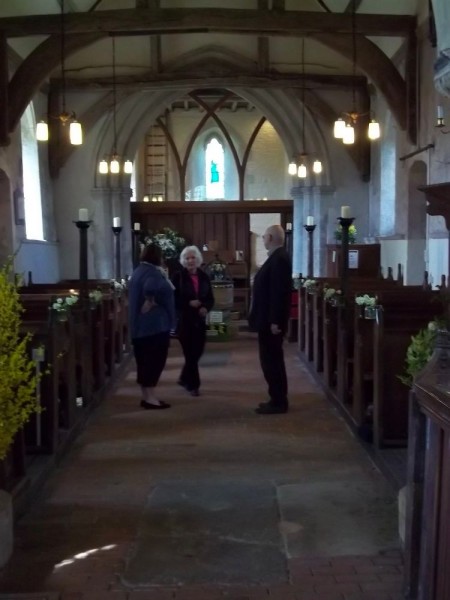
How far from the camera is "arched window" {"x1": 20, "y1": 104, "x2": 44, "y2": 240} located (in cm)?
1455

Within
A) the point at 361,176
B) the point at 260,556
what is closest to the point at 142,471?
the point at 260,556

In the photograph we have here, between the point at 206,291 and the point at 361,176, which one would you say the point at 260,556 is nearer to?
the point at 206,291

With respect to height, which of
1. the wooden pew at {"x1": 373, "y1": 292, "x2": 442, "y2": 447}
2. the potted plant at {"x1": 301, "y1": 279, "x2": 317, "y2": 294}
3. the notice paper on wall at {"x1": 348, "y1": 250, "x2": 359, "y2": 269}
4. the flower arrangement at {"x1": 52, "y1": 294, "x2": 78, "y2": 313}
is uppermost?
the notice paper on wall at {"x1": 348, "y1": 250, "x2": 359, "y2": 269}

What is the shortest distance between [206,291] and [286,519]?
385 centimetres

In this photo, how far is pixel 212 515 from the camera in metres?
4.25

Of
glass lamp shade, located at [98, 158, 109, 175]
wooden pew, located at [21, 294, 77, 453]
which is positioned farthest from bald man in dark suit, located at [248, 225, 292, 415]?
glass lamp shade, located at [98, 158, 109, 175]

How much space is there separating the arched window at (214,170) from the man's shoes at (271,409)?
52.5 feet

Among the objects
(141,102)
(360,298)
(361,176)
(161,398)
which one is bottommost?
(161,398)

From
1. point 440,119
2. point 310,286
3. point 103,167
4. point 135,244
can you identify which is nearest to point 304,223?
point 135,244

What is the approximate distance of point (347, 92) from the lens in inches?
605

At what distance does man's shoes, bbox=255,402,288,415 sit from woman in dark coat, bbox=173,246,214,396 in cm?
103

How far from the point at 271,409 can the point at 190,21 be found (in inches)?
264

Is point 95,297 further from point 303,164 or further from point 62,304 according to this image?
point 303,164

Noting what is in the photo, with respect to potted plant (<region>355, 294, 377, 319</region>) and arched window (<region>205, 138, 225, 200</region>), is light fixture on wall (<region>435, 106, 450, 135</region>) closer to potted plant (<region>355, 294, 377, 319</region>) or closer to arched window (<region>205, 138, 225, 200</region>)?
potted plant (<region>355, 294, 377, 319</region>)
